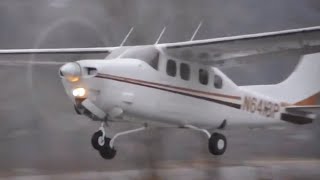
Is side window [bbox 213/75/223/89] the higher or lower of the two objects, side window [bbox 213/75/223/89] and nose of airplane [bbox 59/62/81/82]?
the higher

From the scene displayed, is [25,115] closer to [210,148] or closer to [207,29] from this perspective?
[207,29]

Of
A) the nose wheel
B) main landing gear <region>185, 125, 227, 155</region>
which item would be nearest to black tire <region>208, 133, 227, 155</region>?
main landing gear <region>185, 125, 227, 155</region>

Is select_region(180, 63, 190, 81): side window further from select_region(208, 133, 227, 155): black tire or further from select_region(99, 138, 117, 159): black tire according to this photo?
select_region(99, 138, 117, 159): black tire

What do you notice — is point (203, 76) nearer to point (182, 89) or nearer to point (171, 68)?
point (182, 89)

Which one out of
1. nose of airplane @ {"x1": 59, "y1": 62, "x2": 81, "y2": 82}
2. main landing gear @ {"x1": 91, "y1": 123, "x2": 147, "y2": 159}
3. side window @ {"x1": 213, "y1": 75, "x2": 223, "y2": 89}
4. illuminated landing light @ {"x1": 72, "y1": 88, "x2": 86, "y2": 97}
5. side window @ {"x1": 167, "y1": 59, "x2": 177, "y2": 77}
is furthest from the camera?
side window @ {"x1": 213, "y1": 75, "x2": 223, "y2": 89}

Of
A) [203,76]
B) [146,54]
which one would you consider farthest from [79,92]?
[203,76]

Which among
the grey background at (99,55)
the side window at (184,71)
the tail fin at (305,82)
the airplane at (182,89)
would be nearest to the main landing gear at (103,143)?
the airplane at (182,89)

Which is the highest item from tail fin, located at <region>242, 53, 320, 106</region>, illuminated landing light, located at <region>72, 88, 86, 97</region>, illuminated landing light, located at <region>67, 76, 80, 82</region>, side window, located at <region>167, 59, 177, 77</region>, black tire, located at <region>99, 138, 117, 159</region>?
tail fin, located at <region>242, 53, 320, 106</region>

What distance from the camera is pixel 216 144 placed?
1014 centimetres

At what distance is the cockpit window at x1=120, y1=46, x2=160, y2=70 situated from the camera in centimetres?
914

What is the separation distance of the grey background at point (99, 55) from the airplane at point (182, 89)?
397mm

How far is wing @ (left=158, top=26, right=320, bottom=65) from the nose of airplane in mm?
1522

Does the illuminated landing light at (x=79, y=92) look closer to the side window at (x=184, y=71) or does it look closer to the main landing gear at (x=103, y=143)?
the main landing gear at (x=103, y=143)

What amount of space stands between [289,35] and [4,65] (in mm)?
6866
